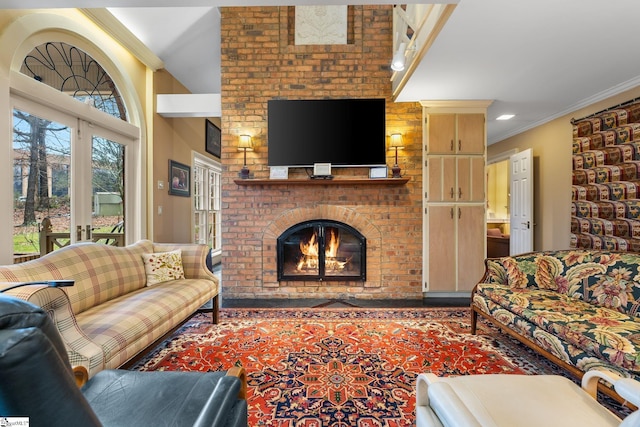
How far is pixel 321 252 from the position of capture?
3498mm

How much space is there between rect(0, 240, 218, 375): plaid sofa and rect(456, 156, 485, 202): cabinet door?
10.3 feet

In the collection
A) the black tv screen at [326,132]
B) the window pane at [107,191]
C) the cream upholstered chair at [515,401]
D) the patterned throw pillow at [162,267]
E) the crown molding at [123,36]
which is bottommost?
the cream upholstered chair at [515,401]

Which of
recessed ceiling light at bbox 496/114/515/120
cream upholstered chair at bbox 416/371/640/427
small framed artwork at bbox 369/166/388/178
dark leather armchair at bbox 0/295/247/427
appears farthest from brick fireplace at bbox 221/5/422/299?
dark leather armchair at bbox 0/295/247/427

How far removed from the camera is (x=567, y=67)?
254 centimetres

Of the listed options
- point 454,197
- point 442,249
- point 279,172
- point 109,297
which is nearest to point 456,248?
point 442,249

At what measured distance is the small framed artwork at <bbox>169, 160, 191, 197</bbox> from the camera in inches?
166

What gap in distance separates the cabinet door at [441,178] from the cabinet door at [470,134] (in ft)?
0.71

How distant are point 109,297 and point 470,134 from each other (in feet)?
13.5

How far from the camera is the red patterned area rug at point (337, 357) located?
5.01 ft

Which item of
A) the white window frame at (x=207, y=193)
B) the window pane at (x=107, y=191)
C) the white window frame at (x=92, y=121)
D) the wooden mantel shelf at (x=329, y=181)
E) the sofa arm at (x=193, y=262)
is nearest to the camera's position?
the white window frame at (x=92, y=121)

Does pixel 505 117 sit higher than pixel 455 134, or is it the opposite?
pixel 505 117

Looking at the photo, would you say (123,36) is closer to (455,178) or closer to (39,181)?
(39,181)

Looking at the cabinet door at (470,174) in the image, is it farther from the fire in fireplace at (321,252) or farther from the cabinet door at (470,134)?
the fire in fireplace at (321,252)

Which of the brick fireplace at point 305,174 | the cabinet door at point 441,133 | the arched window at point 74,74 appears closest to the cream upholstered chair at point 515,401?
the brick fireplace at point 305,174
